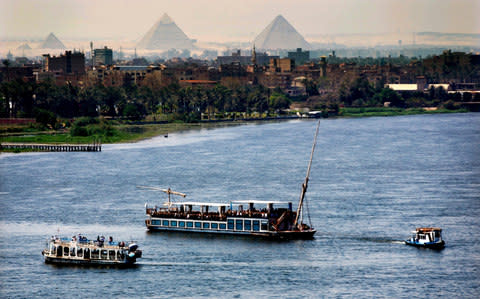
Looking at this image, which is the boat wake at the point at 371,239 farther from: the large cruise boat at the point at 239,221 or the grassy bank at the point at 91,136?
the grassy bank at the point at 91,136

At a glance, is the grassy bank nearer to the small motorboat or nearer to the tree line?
the tree line

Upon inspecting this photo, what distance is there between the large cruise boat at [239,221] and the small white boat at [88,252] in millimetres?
6687

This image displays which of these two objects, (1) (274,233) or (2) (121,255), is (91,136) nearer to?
(1) (274,233)

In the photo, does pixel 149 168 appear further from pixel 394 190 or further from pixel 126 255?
pixel 126 255

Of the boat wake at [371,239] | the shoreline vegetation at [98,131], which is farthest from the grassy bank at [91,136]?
the boat wake at [371,239]

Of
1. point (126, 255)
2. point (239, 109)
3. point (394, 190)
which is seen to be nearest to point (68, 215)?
point (126, 255)

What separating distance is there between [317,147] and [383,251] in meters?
59.0

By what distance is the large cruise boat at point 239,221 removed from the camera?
5519 cm

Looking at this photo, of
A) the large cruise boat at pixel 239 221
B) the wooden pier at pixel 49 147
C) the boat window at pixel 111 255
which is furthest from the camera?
the wooden pier at pixel 49 147

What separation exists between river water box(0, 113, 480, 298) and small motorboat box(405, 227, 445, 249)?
64cm

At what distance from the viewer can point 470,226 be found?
190ft

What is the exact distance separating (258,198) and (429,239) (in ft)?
57.4

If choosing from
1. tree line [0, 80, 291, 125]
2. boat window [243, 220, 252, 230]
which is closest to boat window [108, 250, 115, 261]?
boat window [243, 220, 252, 230]

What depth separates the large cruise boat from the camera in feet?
181
